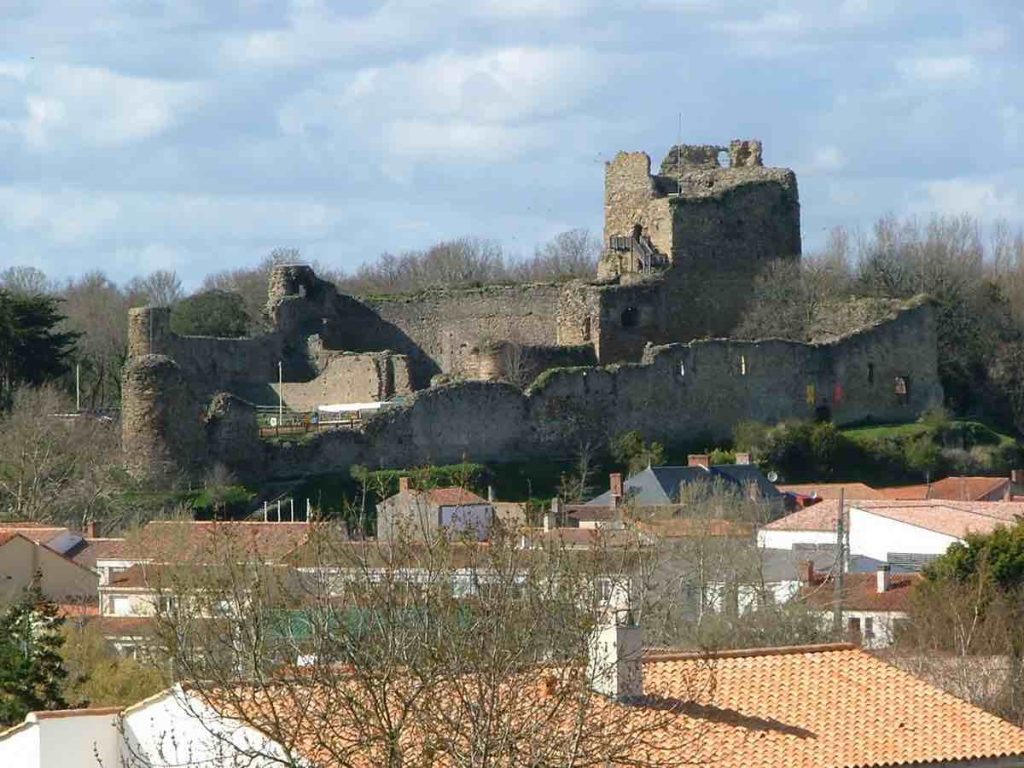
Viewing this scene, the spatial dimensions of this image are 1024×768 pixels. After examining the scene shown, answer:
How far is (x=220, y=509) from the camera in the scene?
1602 inches

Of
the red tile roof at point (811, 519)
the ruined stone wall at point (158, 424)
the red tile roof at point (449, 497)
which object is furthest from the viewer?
the ruined stone wall at point (158, 424)

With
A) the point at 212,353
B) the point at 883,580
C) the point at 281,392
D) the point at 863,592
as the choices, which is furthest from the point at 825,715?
the point at 212,353

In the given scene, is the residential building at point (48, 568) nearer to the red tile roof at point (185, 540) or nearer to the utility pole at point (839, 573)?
the red tile roof at point (185, 540)

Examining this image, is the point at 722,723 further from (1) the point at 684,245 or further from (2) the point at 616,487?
(1) the point at 684,245

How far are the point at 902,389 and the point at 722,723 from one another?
1339 inches

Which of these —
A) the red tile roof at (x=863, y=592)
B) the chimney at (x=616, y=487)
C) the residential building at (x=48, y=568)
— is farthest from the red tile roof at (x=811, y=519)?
the residential building at (x=48, y=568)

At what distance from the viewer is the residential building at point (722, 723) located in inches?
674

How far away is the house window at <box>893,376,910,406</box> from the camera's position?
5134 cm

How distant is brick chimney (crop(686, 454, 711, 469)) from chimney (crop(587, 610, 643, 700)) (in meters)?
25.9

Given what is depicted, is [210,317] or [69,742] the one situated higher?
A: [210,317]

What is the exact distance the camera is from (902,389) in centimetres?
5138

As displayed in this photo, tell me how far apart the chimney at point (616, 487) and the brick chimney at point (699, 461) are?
1.10m

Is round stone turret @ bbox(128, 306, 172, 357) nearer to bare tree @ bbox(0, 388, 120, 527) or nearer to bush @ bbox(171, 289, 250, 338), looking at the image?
bare tree @ bbox(0, 388, 120, 527)

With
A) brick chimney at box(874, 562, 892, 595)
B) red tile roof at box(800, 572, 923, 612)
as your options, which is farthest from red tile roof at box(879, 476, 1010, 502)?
brick chimney at box(874, 562, 892, 595)
